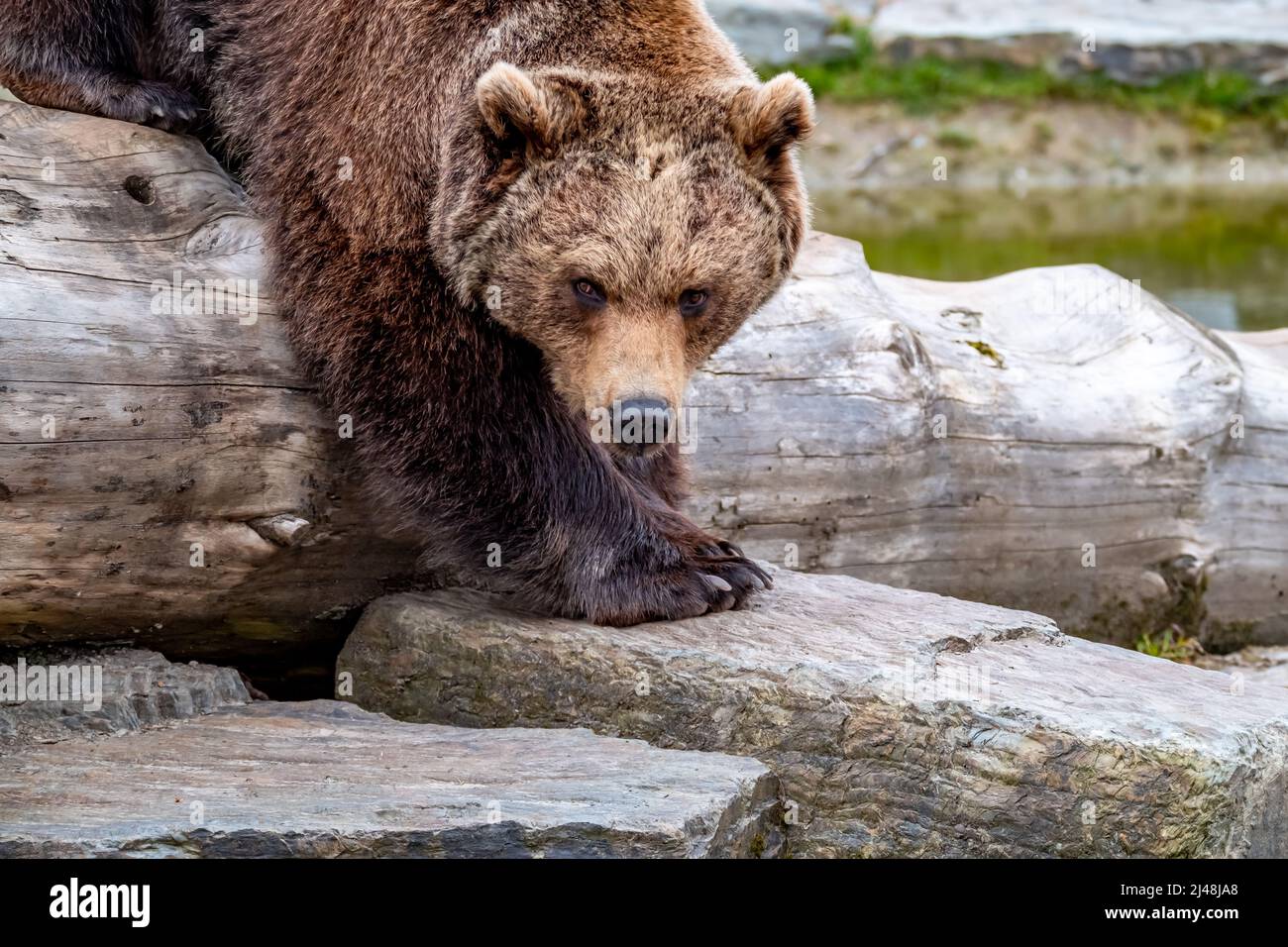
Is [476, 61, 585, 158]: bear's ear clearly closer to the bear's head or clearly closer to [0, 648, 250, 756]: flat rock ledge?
the bear's head

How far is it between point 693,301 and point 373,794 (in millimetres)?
1796

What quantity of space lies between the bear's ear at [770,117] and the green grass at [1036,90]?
16358 mm

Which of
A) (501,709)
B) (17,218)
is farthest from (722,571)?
(17,218)

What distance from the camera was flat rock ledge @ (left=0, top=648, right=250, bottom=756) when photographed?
4.81 metres

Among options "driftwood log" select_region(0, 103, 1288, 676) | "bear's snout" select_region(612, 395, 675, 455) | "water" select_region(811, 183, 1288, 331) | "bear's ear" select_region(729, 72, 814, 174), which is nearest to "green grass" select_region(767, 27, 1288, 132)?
"water" select_region(811, 183, 1288, 331)

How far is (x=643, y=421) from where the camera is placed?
4.60 meters

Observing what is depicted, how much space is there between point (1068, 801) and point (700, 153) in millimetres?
2256

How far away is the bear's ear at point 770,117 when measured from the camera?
500cm

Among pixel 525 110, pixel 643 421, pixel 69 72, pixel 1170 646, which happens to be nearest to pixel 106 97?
pixel 69 72

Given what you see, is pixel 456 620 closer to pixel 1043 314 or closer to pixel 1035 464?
pixel 1035 464

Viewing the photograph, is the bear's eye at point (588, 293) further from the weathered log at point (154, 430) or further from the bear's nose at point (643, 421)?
the weathered log at point (154, 430)

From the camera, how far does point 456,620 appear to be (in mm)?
5305

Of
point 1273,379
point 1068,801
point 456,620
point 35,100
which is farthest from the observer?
point 1273,379

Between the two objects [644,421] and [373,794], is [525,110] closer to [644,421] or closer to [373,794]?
[644,421]
